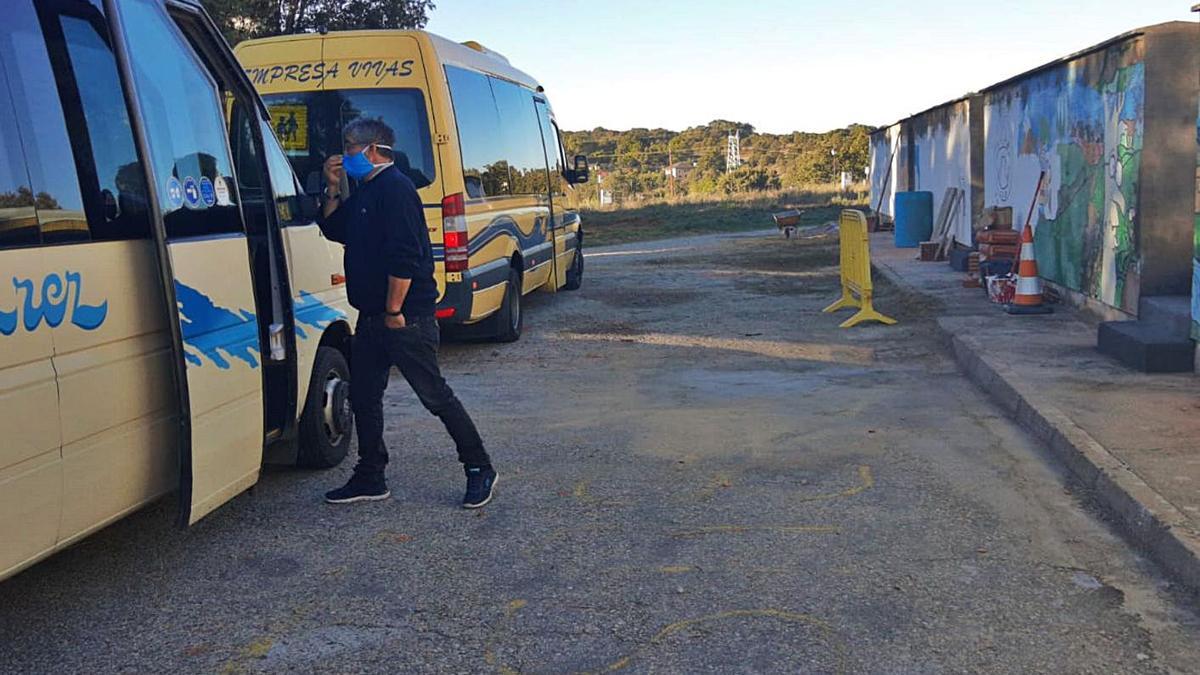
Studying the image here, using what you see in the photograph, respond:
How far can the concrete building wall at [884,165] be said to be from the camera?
26.8 metres

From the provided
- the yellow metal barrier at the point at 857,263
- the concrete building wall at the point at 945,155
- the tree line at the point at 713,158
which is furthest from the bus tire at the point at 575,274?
the tree line at the point at 713,158

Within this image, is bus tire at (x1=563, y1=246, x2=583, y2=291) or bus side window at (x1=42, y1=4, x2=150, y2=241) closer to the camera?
bus side window at (x1=42, y1=4, x2=150, y2=241)

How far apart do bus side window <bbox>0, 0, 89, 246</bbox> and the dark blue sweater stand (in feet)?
5.05

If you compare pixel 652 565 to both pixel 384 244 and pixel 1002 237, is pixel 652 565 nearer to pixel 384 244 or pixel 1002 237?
pixel 384 244

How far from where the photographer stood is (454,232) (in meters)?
9.46

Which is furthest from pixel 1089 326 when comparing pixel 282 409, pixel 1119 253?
pixel 282 409

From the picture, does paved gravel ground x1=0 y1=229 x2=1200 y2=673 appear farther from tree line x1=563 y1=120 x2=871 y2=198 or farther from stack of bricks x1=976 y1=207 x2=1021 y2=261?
tree line x1=563 y1=120 x2=871 y2=198

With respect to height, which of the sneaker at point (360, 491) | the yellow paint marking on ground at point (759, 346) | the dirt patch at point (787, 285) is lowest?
the dirt patch at point (787, 285)

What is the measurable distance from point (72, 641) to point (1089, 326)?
28.5ft

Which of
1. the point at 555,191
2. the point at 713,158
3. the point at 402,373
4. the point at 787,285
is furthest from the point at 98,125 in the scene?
the point at 713,158

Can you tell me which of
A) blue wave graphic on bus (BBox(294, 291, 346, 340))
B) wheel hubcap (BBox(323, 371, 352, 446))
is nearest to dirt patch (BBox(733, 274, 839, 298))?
wheel hubcap (BBox(323, 371, 352, 446))

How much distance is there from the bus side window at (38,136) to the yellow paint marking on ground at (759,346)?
23.0 feet

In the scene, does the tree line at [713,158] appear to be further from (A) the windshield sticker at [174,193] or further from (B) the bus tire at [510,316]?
(A) the windshield sticker at [174,193]

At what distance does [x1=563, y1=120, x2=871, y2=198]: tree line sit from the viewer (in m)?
75.8
